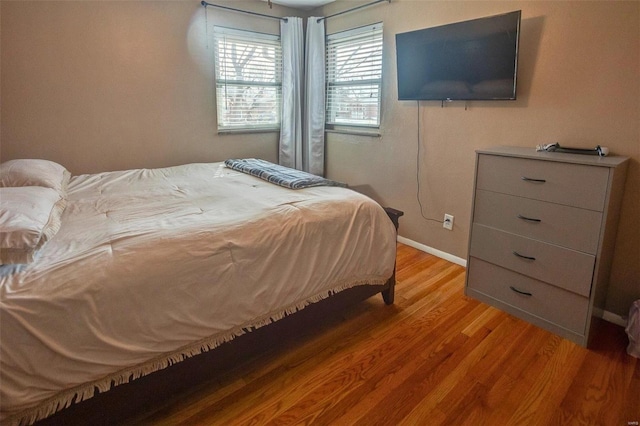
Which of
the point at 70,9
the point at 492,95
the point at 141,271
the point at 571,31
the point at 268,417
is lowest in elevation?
the point at 268,417

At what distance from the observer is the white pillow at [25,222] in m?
1.21

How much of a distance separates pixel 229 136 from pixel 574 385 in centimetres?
325

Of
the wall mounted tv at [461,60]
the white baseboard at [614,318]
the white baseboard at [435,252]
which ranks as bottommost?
the white baseboard at [614,318]

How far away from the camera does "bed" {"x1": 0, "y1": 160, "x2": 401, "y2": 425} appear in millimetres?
1168

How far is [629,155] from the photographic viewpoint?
2029 mm

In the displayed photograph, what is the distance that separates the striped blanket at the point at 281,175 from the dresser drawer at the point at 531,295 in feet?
3.50

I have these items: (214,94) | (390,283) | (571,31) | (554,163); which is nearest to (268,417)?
(390,283)

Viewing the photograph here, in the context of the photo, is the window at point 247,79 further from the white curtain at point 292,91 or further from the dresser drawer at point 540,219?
the dresser drawer at point 540,219

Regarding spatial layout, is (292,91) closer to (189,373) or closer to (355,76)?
(355,76)

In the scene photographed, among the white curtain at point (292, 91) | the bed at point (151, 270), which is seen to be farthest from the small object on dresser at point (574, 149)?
the white curtain at point (292, 91)

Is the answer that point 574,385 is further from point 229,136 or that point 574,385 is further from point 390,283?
point 229,136

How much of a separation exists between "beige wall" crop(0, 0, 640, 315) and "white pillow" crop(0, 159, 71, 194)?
0.69 m

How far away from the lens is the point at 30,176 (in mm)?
2021

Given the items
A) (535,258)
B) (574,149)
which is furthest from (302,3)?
(535,258)
